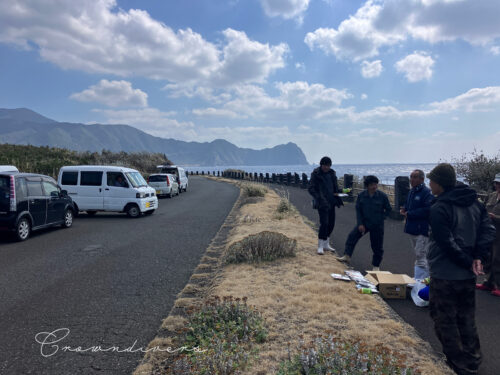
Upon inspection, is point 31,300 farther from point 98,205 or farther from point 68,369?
point 98,205

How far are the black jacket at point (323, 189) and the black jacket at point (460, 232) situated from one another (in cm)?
370

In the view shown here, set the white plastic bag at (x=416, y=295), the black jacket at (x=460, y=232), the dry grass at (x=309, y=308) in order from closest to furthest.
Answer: the black jacket at (x=460, y=232) → the dry grass at (x=309, y=308) → the white plastic bag at (x=416, y=295)

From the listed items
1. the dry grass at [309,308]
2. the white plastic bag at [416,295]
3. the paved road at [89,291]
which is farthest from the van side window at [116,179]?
the white plastic bag at [416,295]

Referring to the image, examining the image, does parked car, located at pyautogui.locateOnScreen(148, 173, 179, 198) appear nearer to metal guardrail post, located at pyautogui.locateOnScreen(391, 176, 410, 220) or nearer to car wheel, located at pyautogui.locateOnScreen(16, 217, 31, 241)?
car wheel, located at pyautogui.locateOnScreen(16, 217, 31, 241)

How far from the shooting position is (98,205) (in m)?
13.6

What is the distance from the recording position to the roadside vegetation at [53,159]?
2550 cm

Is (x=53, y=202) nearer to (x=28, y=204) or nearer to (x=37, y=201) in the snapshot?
(x=37, y=201)

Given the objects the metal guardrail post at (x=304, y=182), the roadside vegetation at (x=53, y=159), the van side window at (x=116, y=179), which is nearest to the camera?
the van side window at (x=116, y=179)

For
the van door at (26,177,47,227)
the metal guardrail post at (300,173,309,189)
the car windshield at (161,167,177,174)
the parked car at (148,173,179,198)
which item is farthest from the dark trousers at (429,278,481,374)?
the metal guardrail post at (300,173,309,189)

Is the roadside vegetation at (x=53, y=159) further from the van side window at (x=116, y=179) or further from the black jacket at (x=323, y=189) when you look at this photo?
the black jacket at (x=323, y=189)

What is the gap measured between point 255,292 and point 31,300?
10.6 feet

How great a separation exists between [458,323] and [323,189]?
401 cm

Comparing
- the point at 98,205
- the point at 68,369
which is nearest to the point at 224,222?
the point at 98,205

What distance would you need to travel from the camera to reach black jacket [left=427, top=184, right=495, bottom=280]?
116 inches
